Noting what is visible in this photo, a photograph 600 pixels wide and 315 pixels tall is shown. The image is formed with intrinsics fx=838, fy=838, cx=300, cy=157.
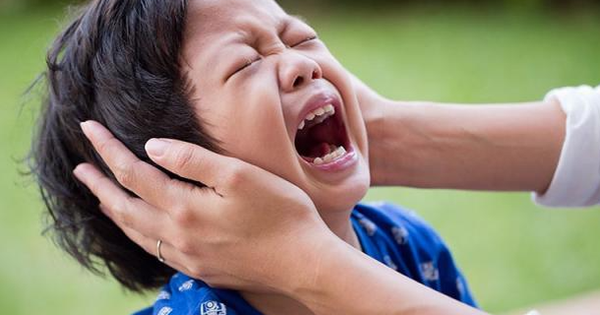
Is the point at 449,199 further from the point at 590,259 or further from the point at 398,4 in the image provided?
the point at 398,4

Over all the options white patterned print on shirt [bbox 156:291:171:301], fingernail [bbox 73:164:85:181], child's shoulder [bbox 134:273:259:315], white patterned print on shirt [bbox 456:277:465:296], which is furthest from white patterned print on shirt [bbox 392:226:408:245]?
fingernail [bbox 73:164:85:181]

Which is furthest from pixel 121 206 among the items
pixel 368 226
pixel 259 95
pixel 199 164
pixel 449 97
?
pixel 449 97

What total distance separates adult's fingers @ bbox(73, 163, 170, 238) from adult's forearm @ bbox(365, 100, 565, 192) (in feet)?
1.59

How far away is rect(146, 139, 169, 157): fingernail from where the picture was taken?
130 cm

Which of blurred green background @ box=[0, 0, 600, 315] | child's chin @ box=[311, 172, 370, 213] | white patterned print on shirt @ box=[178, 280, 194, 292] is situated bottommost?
blurred green background @ box=[0, 0, 600, 315]

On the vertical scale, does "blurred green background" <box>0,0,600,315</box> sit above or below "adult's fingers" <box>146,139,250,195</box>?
below

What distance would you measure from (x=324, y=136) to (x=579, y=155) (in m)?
0.48

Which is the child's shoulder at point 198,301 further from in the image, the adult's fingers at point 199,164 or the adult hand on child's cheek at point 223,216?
the adult's fingers at point 199,164

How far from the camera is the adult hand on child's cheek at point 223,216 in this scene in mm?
1234

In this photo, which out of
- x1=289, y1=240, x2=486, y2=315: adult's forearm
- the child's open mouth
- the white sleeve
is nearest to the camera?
x1=289, y1=240, x2=486, y2=315: adult's forearm

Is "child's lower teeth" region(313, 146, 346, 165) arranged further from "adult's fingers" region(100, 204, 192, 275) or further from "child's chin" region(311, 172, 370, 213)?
"adult's fingers" region(100, 204, 192, 275)

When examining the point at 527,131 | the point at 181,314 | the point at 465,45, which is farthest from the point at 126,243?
the point at 465,45

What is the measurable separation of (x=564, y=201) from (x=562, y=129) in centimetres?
14

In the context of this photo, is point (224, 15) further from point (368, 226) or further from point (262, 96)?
point (368, 226)
